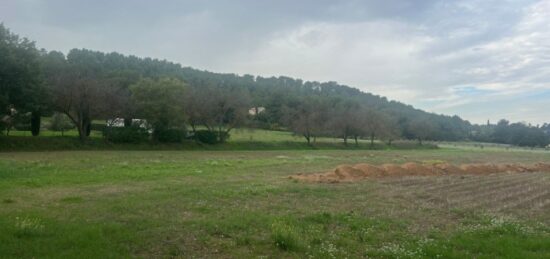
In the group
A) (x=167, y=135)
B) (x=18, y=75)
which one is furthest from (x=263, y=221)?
(x=167, y=135)

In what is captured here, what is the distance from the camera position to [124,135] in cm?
6044

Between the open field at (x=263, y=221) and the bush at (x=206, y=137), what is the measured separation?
48662mm

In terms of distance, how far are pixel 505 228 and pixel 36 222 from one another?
11.4 meters

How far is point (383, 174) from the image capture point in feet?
92.3

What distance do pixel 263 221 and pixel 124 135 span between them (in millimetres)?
52910

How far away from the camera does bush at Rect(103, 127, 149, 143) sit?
5984 centimetres

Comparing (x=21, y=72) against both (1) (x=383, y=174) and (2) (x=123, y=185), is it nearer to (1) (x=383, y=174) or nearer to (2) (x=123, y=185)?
(2) (x=123, y=185)

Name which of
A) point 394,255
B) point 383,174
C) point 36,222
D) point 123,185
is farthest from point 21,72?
point 394,255

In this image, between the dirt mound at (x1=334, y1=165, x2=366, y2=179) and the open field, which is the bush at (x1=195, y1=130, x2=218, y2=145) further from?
the open field

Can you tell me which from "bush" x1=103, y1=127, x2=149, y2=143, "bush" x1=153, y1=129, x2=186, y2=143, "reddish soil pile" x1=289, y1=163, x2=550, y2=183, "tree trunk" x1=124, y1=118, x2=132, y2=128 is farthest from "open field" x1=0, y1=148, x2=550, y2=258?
"tree trunk" x1=124, y1=118, x2=132, y2=128

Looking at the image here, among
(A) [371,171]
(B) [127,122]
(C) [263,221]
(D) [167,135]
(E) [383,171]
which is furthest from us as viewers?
(B) [127,122]

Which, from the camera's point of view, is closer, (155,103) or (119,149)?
(119,149)

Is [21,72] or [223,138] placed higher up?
Result: [21,72]

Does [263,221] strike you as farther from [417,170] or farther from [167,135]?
[167,135]
